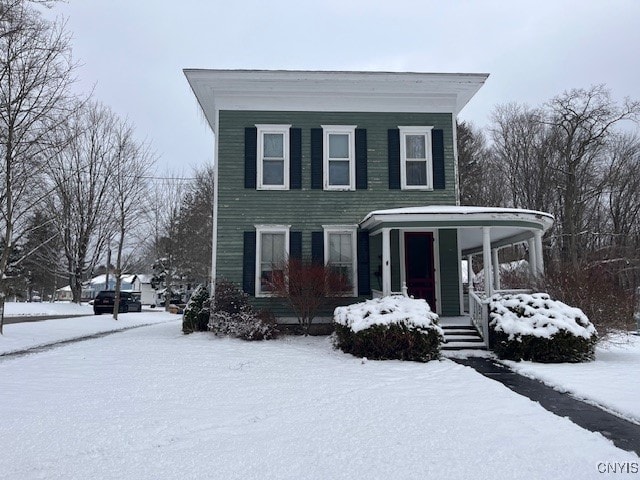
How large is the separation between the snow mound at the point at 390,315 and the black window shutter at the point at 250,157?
5184 millimetres

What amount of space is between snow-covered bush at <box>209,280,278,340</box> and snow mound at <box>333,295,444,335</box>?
2.34m

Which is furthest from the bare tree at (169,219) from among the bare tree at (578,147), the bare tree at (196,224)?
the bare tree at (578,147)

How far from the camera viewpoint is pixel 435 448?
407cm

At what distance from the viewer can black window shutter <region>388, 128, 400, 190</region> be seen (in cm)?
1332

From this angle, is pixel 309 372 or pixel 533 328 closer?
pixel 309 372

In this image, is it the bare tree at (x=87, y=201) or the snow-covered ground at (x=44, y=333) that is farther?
the bare tree at (x=87, y=201)

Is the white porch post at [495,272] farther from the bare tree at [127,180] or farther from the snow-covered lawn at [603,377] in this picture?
the bare tree at [127,180]

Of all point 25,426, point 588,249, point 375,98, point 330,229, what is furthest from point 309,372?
point 588,249

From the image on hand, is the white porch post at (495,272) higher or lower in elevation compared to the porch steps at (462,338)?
higher

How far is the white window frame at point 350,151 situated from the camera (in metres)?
13.3

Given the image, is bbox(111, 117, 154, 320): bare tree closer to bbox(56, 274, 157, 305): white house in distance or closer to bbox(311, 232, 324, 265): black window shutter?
bbox(311, 232, 324, 265): black window shutter

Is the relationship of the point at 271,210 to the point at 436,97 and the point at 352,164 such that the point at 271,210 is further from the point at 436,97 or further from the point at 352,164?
the point at 436,97

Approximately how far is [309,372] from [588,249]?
28658 mm

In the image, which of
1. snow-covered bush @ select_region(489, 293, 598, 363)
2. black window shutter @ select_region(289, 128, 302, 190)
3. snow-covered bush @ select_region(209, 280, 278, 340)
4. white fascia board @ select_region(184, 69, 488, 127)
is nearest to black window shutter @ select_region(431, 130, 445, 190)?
white fascia board @ select_region(184, 69, 488, 127)
